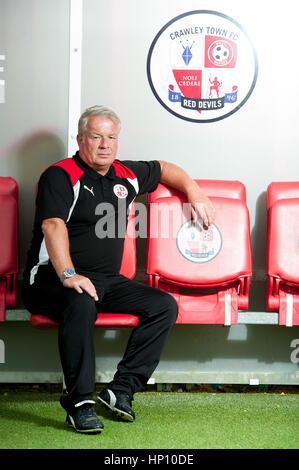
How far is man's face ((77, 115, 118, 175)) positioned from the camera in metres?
2.90

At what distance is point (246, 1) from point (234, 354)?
186 cm

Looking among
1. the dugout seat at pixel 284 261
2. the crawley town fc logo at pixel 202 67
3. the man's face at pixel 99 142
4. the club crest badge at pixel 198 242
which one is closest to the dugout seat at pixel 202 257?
the club crest badge at pixel 198 242

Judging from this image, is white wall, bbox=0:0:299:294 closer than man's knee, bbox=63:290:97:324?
No

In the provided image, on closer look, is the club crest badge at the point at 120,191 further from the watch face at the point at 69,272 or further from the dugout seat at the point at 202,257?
the watch face at the point at 69,272

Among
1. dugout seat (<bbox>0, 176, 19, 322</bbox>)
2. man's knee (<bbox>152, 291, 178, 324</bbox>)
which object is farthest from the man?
dugout seat (<bbox>0, 176, 19, 322</bbox>)

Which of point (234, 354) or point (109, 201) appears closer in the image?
point (109, 201)

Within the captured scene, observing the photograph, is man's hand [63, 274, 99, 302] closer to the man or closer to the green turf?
the man

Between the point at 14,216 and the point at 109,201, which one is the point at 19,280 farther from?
the point at 109,201

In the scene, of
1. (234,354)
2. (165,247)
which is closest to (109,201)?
(165,247)

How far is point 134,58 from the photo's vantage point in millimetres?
3340

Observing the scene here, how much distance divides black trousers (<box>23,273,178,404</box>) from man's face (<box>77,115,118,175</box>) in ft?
1.70

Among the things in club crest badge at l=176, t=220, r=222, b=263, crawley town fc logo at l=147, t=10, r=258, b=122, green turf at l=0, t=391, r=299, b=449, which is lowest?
green turf at l=0, t=391, r=299, b=449

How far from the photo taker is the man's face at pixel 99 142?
9.53 ft

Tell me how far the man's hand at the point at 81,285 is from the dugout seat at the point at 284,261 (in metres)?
0.87
